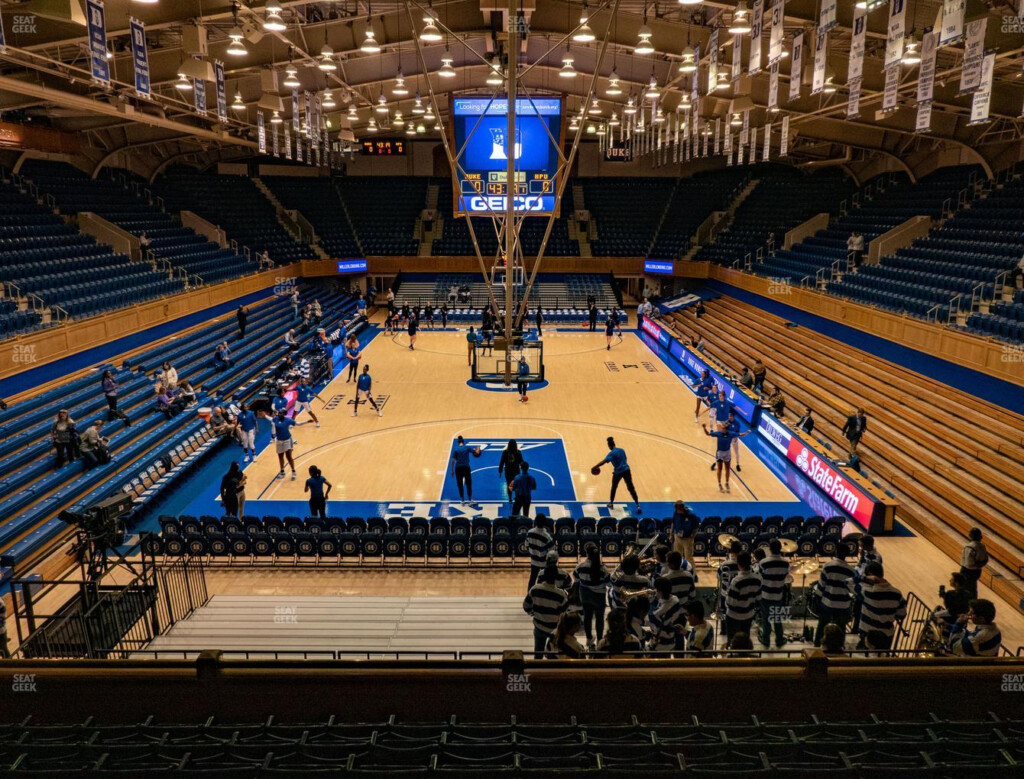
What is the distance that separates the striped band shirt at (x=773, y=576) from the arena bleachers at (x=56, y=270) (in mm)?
17653

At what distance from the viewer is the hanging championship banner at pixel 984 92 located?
43.9 ft

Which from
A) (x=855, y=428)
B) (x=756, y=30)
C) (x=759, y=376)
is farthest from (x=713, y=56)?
(x=855, y=428)

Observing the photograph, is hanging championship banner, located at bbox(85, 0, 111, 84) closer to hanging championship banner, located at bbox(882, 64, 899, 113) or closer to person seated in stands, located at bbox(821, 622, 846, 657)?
person seated in stands, located at bbox(821, 622, 846, 657)

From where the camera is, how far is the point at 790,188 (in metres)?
42.5

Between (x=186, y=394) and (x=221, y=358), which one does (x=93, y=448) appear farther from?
(x=221, y=358)

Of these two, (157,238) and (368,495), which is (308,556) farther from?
(157,238)

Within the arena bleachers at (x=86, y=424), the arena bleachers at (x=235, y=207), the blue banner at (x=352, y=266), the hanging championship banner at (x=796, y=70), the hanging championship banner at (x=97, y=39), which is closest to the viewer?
the arena bleachers at (x=86, y=424)

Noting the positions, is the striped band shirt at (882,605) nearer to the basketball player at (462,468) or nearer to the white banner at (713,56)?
the basketball player at (462,468)

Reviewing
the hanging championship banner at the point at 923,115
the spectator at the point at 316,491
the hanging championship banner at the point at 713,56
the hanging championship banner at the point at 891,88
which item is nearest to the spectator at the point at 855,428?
the hanging championship banner at the point at 923,115

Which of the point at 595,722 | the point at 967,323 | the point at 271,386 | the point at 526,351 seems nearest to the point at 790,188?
the point at 526,351

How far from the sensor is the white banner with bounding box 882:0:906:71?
1260cm

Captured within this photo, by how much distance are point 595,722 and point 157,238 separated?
3107 centimetres

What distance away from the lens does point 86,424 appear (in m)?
16.9

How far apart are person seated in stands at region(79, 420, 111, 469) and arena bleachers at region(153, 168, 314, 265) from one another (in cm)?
2445
